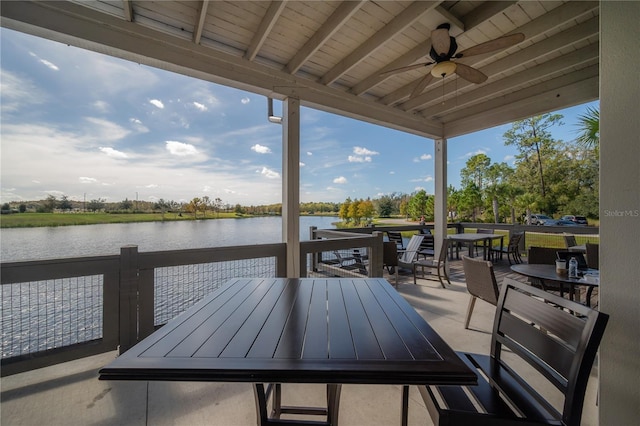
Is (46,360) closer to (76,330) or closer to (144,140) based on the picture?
(76,330)

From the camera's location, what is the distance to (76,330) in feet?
7.00

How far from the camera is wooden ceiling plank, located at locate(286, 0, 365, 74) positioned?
7.77 feet

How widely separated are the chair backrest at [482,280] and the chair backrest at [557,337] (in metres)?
1.19

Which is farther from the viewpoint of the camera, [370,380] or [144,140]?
[144,140]

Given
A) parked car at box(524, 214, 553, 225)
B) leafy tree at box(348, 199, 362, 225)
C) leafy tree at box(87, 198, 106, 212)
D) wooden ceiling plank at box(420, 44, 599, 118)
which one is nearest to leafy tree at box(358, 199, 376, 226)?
leafy tree at box(348, 199, 362, 225)

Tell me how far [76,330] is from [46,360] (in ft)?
0.86

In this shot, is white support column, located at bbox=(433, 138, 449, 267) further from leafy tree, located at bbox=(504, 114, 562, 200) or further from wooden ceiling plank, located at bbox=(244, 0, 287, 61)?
leafy tree, located at bbox=(504, 114, 562, 200)

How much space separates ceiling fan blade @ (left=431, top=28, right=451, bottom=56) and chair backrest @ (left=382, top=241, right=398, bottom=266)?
272 centimetres

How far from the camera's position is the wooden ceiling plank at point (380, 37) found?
7.74ft

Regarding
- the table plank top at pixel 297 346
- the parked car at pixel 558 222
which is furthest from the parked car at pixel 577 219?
the table plank top at pixel 297 346

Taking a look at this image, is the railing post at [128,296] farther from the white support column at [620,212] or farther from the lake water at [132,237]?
the white support column at [620,212]

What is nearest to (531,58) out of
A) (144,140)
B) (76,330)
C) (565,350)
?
(565,350)

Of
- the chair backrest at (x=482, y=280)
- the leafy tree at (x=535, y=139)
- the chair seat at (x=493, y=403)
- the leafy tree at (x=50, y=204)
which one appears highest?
the leafy tree at (x=535, y=139)

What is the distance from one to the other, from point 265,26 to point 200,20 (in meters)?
0.62
